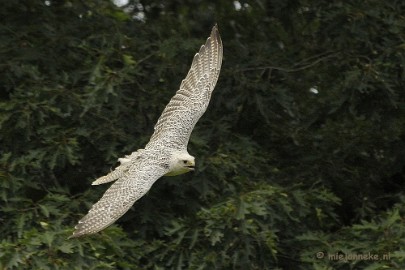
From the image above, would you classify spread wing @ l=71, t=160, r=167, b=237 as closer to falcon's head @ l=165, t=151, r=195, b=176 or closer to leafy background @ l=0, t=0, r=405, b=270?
falcon's head @ l=165, t=151, r=195, b=176

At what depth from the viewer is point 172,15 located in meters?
14.2

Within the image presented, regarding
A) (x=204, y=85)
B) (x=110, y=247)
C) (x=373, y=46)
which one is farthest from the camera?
(x=373, y=46)

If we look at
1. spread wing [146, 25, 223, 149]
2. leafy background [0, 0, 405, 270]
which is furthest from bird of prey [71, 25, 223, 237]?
leafy background [0, 0, 405, 270]

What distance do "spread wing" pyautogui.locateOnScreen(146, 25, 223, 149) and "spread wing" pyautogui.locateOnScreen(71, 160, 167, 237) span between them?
67 centimetres

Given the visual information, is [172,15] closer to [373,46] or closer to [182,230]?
[373,46]

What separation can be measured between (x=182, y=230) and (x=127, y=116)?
147cm

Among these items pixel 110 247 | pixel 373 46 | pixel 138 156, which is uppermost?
pixel 373 46

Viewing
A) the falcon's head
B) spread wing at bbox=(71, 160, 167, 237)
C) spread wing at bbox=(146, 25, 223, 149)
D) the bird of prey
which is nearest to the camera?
spread wing at bbox=(71, 160, 167, 237)

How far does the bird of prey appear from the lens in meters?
10.1

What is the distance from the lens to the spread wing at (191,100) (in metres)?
11.5

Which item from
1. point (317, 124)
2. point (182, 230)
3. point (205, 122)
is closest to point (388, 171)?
point (317, 124)

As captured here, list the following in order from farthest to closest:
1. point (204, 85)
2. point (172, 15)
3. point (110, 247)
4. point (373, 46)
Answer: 1. point (172, 15)
2. point (373, 46)
3. point (204, 85)
4. point (110, 247)

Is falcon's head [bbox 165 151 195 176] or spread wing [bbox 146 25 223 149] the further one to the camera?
spread wing [bbox 146 25 223 149]

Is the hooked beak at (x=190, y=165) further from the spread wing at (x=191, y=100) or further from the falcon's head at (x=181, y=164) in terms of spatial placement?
the spread wing at (x=191, y=100)
